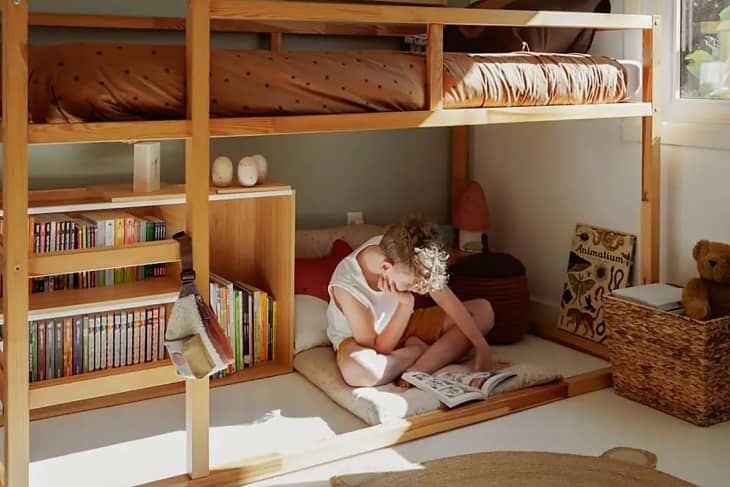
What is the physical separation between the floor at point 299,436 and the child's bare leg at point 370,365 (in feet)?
0.38

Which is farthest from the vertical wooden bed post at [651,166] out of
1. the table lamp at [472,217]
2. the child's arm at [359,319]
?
the child's arm at [359,319]

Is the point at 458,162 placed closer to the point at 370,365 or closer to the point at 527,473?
the point at 370,365

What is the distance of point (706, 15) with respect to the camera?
3178 mm

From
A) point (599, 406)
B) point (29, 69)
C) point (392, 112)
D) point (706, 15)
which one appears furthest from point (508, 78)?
point (29, 69)

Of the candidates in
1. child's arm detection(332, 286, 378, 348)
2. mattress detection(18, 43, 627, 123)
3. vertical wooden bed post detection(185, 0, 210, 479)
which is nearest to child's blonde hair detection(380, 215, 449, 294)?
child's arm detection(332, 286, 378, 348)

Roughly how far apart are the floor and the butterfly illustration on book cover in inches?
22.3

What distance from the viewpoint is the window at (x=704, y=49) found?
10.3 ft

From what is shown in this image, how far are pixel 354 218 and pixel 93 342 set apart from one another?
1.37 meters

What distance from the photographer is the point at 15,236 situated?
2.08 m

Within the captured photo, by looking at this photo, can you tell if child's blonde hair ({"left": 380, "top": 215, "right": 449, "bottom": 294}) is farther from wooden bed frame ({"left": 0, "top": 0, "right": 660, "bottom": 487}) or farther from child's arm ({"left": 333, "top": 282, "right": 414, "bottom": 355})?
wooden bed frame ({"left": 0, "top": 0, "right": 660, "bottom": 487})

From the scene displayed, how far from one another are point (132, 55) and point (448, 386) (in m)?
1.39

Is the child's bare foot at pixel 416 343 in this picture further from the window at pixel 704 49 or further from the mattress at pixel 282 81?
the window at pixel 704 49

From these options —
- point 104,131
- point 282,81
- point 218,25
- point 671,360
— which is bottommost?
point 671,360

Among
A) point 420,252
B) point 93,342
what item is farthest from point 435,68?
point 93,342
